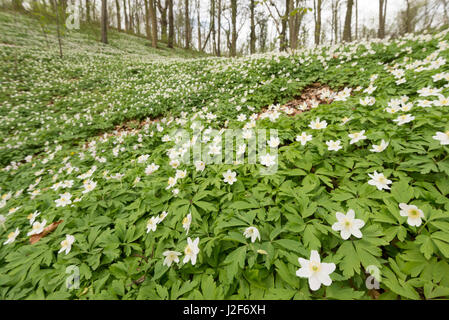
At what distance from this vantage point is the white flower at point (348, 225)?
127 centimetres

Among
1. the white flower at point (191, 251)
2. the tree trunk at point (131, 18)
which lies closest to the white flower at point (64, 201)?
the white flower at point (191, 251)

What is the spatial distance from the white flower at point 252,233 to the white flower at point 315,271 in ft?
1.01

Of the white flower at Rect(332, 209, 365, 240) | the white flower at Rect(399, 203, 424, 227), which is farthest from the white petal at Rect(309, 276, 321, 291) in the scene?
the white flower at Rect(399, 203, 424, 227)

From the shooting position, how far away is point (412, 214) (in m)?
1.27

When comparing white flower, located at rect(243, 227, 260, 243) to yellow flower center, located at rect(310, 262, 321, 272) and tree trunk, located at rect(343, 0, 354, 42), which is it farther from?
tree trunk, located at rect(343, 0, 354, 42)

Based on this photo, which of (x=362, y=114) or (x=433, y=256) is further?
(x=362, y=114)

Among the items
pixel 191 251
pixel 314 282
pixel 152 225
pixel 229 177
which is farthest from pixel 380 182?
pixel 152 225

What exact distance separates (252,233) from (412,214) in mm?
1044

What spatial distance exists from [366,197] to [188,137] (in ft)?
8.56

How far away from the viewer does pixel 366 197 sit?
5.13 feet

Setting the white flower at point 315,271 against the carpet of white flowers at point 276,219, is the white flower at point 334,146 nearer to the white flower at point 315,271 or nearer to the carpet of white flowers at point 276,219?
the carpet of white flowers at point 276,219

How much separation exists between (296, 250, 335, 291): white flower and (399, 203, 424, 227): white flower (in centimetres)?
61
